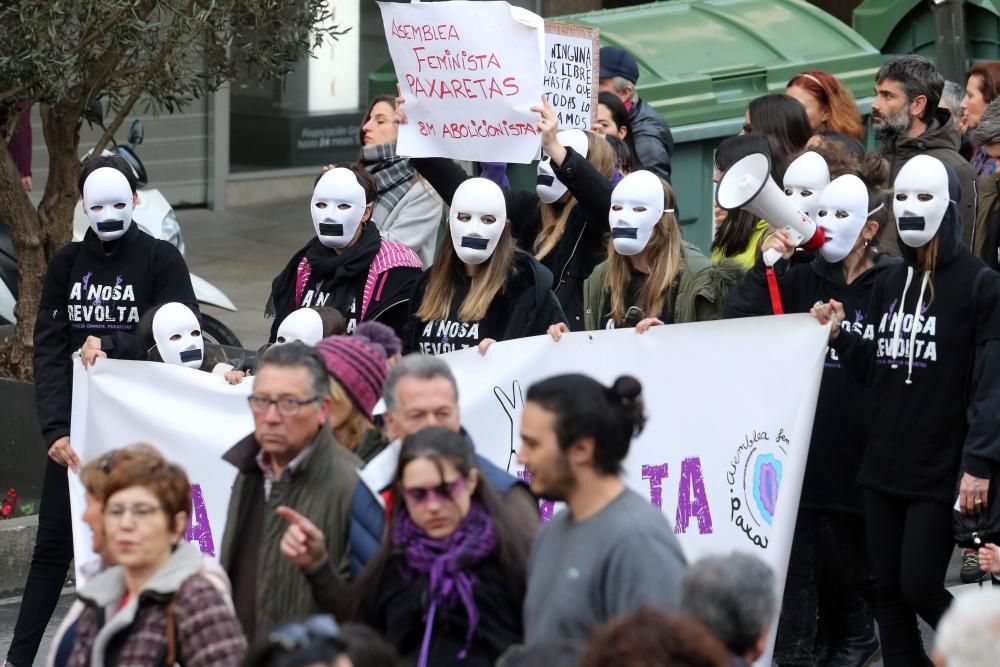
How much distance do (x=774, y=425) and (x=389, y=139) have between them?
9.24ft

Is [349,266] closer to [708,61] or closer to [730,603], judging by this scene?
[730,603]

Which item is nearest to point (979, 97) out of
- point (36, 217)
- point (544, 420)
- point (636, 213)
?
point (636, 213)

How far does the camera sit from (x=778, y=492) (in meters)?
6.11

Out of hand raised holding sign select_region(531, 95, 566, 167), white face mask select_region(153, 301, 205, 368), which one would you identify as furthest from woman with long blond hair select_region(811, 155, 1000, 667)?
white face mask select_region(153, 301, 205, 368)

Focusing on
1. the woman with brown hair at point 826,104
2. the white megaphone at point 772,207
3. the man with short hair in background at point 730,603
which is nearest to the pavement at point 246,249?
the woman with brown hair at point 826,104

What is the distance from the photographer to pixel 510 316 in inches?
256

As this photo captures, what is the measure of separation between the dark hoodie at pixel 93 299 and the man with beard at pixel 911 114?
3.39 meters

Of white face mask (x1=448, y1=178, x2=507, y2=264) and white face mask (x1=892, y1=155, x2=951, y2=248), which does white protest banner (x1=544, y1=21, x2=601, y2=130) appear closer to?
white face mask (x1=448, y1=178, x2=507, y2=264)

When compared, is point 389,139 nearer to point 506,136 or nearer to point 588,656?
point 506,136

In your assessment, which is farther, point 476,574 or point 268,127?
point 268,127

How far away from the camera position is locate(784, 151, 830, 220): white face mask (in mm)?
6406

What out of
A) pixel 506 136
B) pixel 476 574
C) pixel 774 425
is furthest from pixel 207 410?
pixel 476 574

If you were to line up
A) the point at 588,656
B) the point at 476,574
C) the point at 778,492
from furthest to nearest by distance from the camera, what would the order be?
A: the point at 778,492 → the point at 476,574 → the point at 588,656

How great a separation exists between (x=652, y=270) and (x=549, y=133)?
2.57 feet
